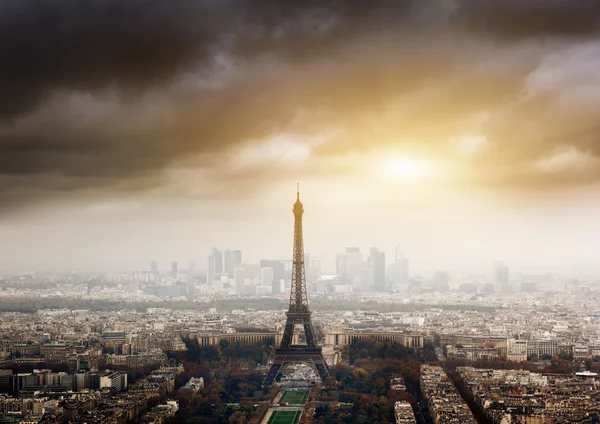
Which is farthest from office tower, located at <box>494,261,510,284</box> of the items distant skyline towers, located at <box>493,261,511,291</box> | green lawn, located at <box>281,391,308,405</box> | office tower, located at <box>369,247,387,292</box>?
green lawn, located at <box>281,391,308,405</box>

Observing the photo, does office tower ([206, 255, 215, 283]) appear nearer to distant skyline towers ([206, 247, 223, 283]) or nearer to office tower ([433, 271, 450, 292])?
distant skyline towers ([206, 247, 223, 283])

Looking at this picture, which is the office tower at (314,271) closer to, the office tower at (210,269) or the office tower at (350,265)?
the office tower at (350,265)

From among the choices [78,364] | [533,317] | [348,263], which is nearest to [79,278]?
[78,364]

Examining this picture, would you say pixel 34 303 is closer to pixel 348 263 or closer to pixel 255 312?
pixel 255 312

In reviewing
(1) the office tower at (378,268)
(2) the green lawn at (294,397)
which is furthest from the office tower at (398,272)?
(2) the green lawn at (294,397)

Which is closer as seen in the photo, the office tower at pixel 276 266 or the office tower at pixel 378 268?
the office tower at pixel 276 266

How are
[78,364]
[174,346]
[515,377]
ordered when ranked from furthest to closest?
[174,346], [78,364], [515,377]
